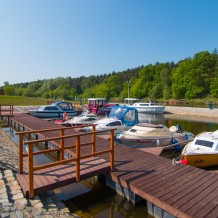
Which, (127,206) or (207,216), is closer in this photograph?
(207,216)

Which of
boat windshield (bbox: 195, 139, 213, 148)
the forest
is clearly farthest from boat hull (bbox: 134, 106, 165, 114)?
boat windshield (bbox: 195, 139, 213, 148)

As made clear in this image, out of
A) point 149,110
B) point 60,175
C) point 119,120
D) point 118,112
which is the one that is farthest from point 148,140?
point 149,110

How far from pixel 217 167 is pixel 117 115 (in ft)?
27.8

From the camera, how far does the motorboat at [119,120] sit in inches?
642

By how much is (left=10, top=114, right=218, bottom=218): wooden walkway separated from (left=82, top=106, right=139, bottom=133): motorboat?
7.18 m

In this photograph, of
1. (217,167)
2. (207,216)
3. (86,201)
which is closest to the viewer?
(207,216)

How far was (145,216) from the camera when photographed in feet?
20.9

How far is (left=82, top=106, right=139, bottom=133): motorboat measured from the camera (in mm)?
16309

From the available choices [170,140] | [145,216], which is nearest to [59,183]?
[145,216]

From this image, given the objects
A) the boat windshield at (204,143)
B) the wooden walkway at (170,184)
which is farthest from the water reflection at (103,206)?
the boat windshield at (204,143)

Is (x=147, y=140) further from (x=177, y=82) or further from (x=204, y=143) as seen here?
(x=177, y=82)

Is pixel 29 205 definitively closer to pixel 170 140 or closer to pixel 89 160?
pixel 89 160

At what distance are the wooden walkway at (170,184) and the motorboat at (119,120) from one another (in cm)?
718

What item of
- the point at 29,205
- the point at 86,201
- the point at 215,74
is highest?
the point at 215,74
